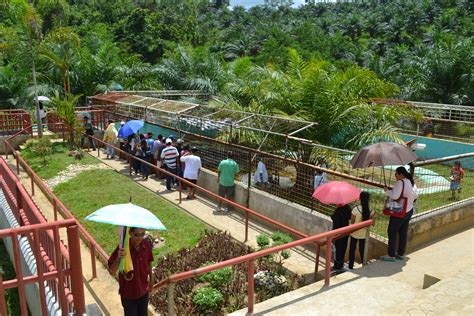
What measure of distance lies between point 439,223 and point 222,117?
8.19 metres

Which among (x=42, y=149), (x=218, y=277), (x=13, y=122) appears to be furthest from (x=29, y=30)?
(x=218, y=277)

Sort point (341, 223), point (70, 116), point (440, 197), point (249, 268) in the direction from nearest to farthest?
point (249, 268) → point (341, 223) → point (440, 197) → point (70, 116)

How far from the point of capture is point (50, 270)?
13.6 ft

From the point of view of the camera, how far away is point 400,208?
616 cm

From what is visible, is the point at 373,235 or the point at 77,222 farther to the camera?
the point at 373,235

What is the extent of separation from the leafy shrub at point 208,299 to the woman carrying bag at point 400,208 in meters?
2.57

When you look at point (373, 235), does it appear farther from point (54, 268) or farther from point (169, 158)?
point (169, 158)

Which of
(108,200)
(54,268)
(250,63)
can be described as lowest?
(108,200)

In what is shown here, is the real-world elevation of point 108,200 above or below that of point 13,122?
below

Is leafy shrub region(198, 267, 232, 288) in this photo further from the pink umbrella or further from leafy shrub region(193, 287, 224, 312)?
the pink umbrella

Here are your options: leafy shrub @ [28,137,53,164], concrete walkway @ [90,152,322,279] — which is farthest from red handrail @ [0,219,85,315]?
leafy shrub @ [28,137,53,164]

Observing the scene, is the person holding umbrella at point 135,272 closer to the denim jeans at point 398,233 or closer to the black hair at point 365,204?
the black hair at point 365,204

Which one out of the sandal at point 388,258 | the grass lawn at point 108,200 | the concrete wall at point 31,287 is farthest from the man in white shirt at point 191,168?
the sandal at point 388,258

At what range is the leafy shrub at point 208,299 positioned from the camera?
A: 5441mm
